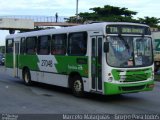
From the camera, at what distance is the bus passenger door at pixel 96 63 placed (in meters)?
14.0

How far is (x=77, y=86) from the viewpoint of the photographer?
1539 cm

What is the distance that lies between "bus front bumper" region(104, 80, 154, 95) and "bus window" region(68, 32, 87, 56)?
197 cm

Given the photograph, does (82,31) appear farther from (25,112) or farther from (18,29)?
(18,29)

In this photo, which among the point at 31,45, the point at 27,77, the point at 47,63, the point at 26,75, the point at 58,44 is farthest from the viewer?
the point at 26,75

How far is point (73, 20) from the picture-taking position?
71.6 meters

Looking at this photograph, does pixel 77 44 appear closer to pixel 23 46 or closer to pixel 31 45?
pixel 31 45

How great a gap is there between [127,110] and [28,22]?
2340 inches

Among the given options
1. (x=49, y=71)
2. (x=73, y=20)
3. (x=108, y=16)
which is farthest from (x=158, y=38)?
(x=73, y=20)

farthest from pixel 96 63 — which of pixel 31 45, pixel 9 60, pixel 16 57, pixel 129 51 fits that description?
pixel 9 60

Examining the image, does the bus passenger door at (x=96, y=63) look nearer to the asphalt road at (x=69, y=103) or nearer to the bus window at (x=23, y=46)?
the asphalt road at (x=69, y=103)

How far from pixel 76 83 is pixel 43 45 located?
374cm

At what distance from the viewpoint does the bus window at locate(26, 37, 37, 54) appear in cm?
1959

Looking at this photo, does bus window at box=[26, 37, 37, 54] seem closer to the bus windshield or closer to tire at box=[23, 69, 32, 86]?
tire at box=[23, 69, 32, 86]

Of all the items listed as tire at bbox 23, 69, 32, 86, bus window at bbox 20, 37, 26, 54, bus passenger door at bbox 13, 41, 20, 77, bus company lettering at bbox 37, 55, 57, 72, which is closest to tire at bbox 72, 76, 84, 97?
bus company lettering at bbox 37, 55, 57, 72
